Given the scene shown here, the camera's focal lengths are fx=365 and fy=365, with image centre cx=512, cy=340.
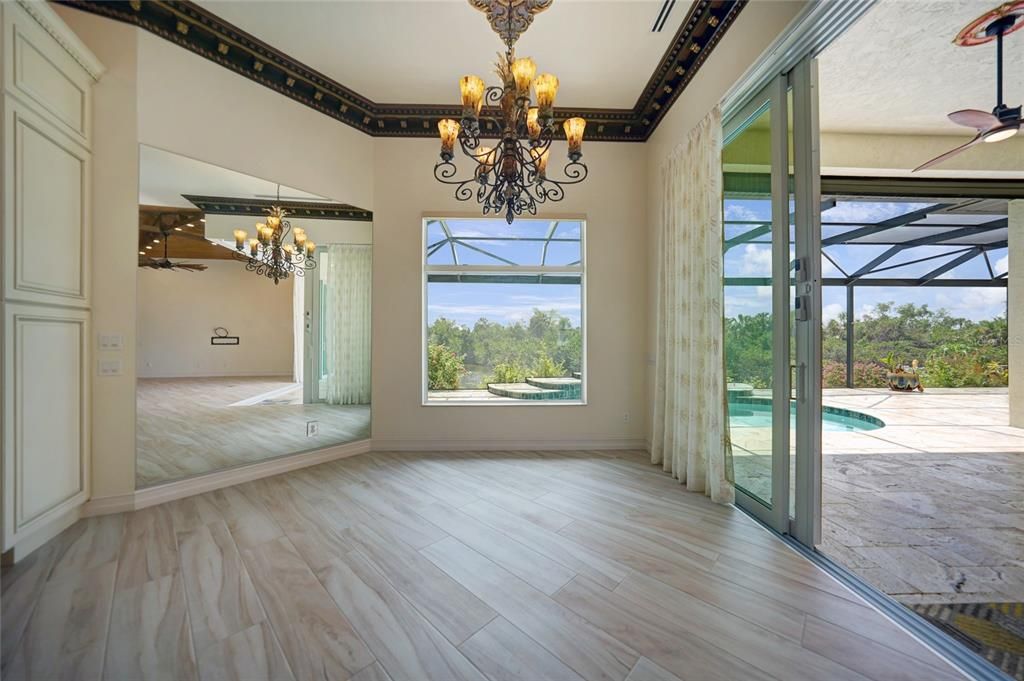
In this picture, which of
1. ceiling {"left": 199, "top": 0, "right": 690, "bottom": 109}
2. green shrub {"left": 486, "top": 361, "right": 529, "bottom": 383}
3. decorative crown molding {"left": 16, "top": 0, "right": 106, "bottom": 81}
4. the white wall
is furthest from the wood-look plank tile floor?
ceiling {"left": 199, "top": 0, "right": 690, "bottom": 109}

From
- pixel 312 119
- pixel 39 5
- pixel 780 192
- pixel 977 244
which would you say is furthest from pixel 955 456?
pixel 39 5

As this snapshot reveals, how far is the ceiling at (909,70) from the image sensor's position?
98.6 inches

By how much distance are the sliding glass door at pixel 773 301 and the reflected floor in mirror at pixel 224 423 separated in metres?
3.48

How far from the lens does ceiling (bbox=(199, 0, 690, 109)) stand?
8.70 feet

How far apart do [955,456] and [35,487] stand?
7.28m

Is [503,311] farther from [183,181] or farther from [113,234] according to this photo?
[113,234]

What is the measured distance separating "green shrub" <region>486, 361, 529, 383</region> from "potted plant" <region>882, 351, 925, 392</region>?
9012 millimetres

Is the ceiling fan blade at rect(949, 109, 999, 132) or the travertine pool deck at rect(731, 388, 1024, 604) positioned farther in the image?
the ceiling fan blade at rect(949, 109, 999, 132)

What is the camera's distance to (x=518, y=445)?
3959mm

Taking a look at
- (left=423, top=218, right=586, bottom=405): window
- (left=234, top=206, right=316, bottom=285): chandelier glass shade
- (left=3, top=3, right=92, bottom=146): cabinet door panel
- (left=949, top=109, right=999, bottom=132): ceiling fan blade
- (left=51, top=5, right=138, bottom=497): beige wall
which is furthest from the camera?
(left=423, top=218, right=586, bottom=405): window

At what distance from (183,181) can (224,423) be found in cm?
199

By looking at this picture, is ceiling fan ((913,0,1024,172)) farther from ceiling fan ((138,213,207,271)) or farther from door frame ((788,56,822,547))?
ceiling fan ((138,213,207,271))

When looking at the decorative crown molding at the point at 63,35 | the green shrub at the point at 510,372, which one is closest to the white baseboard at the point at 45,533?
the decorative crown molding at the point at 63,35

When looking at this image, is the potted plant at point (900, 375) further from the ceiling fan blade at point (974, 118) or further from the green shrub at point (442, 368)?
the green shrub at point (442, 368)
